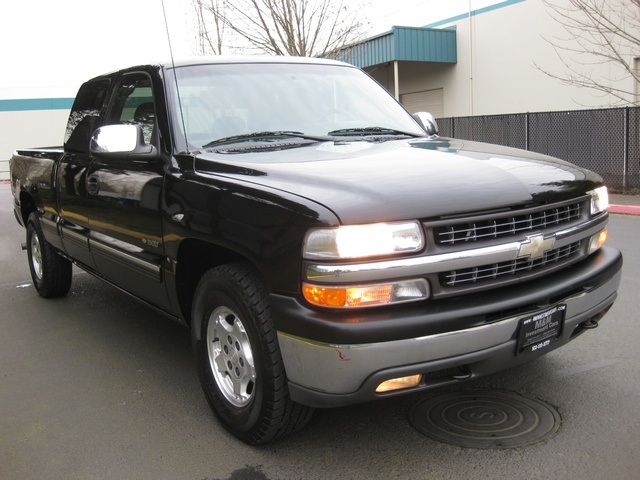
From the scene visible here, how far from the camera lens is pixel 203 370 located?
3.43 m

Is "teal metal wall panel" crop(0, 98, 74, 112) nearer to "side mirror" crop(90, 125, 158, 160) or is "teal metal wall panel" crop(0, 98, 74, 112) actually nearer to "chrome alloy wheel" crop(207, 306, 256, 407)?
"side mirror" crop(90, 125, 158, 160)

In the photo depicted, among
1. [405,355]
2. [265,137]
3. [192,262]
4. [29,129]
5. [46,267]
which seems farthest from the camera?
[29,129]

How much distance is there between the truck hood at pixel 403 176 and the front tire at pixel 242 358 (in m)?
0.51

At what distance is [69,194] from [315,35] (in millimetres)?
15099

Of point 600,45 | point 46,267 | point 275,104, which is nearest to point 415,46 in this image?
point 600,45

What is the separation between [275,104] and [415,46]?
17618mm

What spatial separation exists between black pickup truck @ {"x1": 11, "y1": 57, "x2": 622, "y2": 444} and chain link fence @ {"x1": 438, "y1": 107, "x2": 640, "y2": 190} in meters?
10.8

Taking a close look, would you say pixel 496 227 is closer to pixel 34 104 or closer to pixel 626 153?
pixel 626 153

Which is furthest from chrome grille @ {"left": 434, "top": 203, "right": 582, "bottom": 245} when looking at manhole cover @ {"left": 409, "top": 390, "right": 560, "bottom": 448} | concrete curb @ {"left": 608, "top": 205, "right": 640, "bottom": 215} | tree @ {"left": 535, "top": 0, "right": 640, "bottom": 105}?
tree @ {"left": 535, "top": 0, "right": 640, "bottom": 105}

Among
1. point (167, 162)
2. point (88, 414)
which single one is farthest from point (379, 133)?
point (88, 414)

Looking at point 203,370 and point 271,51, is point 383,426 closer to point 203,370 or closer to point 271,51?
point 203,370

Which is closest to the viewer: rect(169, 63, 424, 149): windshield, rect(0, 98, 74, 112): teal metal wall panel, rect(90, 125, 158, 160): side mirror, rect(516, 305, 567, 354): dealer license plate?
rect(516, 305, 567, 354): dealer license plate

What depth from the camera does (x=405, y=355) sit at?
101 inches

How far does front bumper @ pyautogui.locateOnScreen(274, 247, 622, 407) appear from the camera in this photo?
2.54 m
